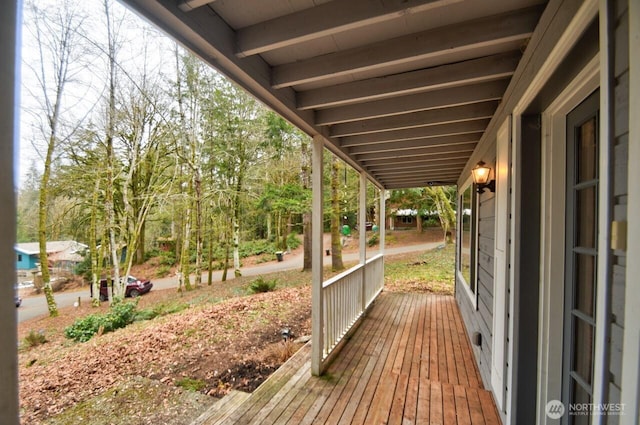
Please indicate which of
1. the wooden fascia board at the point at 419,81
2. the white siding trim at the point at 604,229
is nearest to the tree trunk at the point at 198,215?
the wooden fascia board at the point at 419,81

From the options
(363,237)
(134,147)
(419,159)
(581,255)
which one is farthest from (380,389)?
(134,147)

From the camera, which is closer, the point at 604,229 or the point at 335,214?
the point at 604,229

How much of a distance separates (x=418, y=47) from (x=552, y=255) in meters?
1.34

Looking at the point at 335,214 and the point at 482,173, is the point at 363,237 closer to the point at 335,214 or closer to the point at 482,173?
the point at 482,173

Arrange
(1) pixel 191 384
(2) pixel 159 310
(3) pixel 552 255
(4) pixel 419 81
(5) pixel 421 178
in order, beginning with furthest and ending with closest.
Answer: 1. (2) pixel 159 310
2. (5) pixel 421 178
3. (1) pixel 191 384
4. (4) pixel 419 81
5. (3) pixel 552 255

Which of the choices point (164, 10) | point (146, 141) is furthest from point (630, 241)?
point (146, 141)

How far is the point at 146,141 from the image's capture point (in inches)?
281

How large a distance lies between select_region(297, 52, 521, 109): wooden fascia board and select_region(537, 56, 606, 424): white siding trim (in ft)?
1.43

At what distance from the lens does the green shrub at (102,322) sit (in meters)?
5.36

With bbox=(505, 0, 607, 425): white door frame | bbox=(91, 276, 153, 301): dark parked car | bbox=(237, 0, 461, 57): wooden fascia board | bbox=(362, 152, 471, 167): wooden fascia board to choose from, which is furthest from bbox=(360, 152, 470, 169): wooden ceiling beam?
bbox=(91, 276, 153, 301): dark parked car

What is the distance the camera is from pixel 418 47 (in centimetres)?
146

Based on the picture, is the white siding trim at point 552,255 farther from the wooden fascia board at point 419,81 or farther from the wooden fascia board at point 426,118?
the wooden fascia board at point 426,118

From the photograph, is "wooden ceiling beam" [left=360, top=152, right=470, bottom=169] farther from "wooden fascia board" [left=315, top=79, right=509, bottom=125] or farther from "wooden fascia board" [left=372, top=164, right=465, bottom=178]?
"wooden fascia board" [left=315, top=79, right=509, bottom=125]

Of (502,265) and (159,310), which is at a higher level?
(502,265)
